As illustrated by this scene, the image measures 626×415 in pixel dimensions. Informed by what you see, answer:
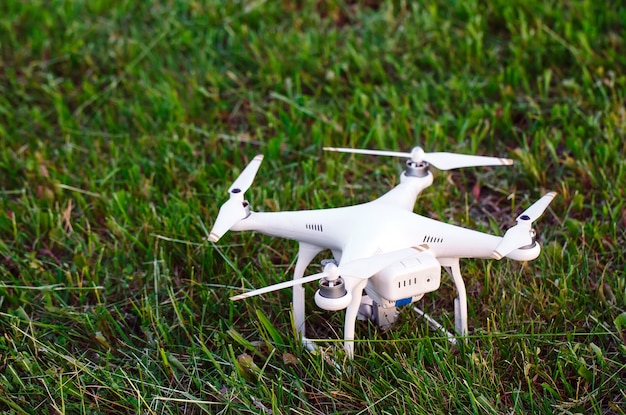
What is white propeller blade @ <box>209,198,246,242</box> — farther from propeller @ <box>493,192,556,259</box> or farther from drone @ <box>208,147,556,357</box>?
propeller @ <box>493,192,556,259</box>

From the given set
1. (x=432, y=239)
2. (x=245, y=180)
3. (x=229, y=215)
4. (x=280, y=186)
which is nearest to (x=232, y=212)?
(x=229, y=215)

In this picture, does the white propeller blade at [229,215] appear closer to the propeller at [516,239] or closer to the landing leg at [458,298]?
the landing leg at [458,298]

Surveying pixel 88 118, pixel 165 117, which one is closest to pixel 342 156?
pixel 165 117

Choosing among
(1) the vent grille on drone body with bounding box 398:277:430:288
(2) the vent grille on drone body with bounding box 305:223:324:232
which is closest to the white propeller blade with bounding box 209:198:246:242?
(2) the vent grille on drone body with bounding box 305:223:324:232

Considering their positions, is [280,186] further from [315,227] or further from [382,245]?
[382,245]

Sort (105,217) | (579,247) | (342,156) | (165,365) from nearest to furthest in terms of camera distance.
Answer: (165,365)
(579,247)
(105,217)
(342,156)

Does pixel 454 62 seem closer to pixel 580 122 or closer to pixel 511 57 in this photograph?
pixel 511 57
